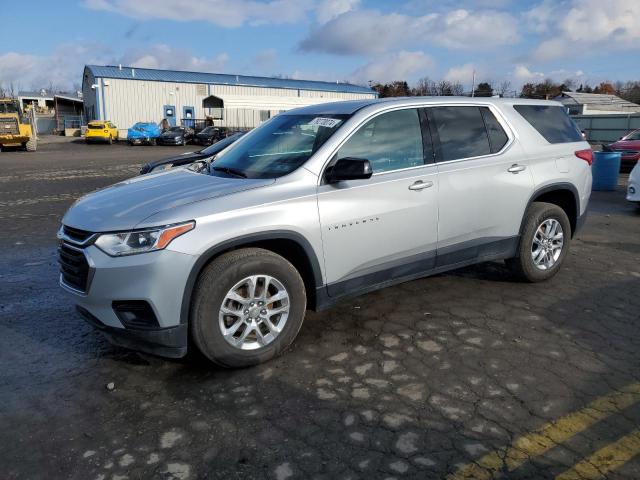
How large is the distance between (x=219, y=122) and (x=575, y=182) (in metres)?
44.5

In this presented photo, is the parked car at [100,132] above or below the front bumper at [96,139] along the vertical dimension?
above

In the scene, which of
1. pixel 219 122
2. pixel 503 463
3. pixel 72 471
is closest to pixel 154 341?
pixel 72 471

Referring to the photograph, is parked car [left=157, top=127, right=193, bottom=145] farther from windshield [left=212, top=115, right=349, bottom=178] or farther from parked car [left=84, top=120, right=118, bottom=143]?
windshield [left=212, top=115, right=349, bottom=178]

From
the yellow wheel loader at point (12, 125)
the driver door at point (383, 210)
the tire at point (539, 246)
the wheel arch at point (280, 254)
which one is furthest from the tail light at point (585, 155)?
the yellow wheel loader at point (12, 125)

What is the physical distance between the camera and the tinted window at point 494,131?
494cm

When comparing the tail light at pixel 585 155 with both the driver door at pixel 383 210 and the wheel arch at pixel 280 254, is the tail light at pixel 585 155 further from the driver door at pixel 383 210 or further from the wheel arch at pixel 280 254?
the wheel arch at pixel 280 254

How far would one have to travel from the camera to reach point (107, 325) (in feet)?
11.4

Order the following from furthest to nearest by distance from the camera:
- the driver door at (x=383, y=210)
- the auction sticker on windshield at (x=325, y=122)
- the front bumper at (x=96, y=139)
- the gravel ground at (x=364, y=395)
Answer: the front bumper at (x=96, y=139), the auction sticker on windshield at (x=325, y=122), the driver door at (x=383, y=210), the gravel ground at (x=364, y=395)

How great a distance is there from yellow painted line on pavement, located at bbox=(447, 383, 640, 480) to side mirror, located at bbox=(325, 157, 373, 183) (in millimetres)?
1928

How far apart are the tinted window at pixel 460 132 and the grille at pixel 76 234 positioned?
2.79m

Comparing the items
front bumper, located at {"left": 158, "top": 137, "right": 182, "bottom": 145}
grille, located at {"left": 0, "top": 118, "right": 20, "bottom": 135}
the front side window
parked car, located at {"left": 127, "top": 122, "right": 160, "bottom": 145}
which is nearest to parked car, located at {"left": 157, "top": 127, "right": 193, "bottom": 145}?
front bumper, located at {"left": 158, "top": 137, "right": 182, "bottom": 145}

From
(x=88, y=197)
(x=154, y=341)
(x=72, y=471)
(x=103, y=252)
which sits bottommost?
(x=72, y=471)

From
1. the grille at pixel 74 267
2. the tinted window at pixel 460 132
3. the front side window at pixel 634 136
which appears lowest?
the grille at pixel 74 267

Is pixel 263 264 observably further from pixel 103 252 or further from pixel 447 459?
pixel 447 459
